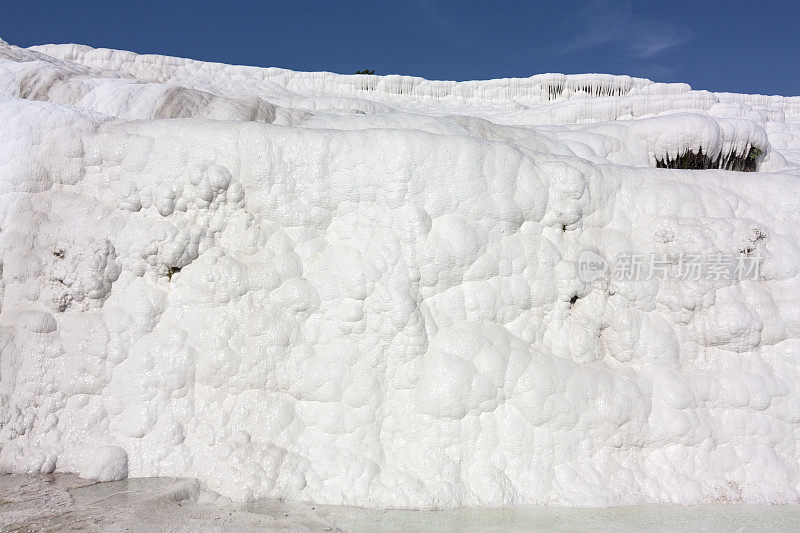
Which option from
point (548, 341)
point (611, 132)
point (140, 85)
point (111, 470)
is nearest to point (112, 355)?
point (111, 470)

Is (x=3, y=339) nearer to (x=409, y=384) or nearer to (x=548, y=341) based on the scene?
(x=409, y=384)

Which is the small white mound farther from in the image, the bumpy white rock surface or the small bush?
the small bush

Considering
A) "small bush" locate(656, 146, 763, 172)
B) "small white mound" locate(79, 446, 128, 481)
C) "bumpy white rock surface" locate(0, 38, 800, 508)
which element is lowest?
"small white mound" locate(79, 446, 128, 481)

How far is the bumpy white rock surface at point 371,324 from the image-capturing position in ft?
10.0

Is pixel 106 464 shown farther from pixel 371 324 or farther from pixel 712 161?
pixel 712 161

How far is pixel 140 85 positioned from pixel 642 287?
5269 millimetres

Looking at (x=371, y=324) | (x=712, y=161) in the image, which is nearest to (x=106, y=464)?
(x=371, y=324)

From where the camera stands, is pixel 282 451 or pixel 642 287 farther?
pixel 642 287

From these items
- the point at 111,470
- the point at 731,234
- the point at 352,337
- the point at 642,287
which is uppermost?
the point at 731,234

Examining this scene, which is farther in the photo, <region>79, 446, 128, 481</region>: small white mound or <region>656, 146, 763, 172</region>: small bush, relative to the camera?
<region>656, 146, 763, 172</region>: small bush

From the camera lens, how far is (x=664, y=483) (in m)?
3.17

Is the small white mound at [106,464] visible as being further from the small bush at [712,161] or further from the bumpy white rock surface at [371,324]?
the small bush at [712,161]

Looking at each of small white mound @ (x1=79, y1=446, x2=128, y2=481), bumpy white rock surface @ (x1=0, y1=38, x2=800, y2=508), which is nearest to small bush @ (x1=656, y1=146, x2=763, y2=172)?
bumpy white rock surface @ (x1=0, y1=38, x2=800, y2=508)

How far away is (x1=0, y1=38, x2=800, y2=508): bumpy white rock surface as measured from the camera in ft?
10.0
